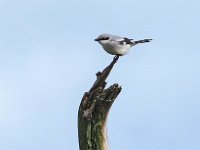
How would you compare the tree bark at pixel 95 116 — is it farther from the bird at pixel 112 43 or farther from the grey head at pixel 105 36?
the grey head at pixel 105 36

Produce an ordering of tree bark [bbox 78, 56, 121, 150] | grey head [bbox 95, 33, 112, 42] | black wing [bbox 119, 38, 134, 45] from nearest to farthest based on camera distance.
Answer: tree bark [bbox 78, 56, 121, 150], grey head [bbox 95, 33, 112, 42], black wing [bbox 119, 38, 134, 45]

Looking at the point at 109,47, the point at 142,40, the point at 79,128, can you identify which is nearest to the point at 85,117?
the point at 79,128

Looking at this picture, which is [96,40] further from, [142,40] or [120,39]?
[142,40]

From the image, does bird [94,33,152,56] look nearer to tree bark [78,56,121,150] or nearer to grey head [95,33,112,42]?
grey head [95,33,112,42]

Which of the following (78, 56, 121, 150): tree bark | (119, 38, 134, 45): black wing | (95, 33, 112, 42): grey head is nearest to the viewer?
(78, 56, 121, 150): tree bark

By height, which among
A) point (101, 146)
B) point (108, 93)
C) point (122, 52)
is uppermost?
point (122, 52)

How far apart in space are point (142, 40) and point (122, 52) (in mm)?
1564

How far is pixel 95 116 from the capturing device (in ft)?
43.2

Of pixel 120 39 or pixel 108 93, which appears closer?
pixel 108 93

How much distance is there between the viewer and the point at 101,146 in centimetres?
1308

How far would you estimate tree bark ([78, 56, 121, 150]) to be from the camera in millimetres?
13055

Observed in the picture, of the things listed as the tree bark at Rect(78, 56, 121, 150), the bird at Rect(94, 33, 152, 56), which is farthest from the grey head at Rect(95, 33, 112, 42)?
the tree bark at Rect(78, 56, 121, 150)

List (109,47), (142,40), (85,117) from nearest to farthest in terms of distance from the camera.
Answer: (85,117)
(109,47)
(142,40)

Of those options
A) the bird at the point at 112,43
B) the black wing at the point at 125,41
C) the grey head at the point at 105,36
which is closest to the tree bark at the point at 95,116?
the bird at the point at 112,43
